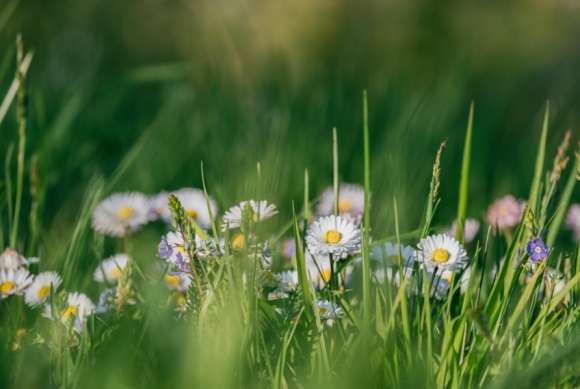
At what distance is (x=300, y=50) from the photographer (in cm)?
522

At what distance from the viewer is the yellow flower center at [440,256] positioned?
104 cm

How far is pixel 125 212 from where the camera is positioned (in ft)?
4.83

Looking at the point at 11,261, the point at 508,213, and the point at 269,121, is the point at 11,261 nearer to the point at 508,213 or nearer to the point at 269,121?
the point at 508,213

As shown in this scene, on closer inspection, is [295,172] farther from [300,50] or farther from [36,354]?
[300,50]

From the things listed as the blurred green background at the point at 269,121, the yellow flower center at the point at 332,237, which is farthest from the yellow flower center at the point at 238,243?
the blurred green background at the point at 269,121

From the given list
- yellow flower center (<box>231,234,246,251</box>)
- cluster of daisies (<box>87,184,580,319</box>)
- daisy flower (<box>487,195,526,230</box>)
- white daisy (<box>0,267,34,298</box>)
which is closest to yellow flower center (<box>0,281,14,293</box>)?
white daisy (<box>0,267,34,298</box>)

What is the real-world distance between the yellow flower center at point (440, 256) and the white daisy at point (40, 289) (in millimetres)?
547

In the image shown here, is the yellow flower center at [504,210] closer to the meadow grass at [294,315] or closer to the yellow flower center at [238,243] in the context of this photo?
the meadow grass at [294,315]

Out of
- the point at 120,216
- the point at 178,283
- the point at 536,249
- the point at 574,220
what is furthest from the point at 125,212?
the point at 574,220

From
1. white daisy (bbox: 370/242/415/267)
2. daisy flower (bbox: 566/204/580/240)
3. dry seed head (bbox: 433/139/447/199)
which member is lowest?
white daisy (bbox: 370/242/415/267)

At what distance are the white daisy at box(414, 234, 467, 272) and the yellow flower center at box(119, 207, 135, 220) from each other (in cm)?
61

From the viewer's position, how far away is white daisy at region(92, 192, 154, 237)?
4.76ft

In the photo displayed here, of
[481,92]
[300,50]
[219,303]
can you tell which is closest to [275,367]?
[219,303]

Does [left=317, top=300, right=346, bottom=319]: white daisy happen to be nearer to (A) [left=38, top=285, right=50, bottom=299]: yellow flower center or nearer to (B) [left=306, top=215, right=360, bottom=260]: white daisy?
(B) [left=306, top=215, right=360, bottom=260]: white daisy
